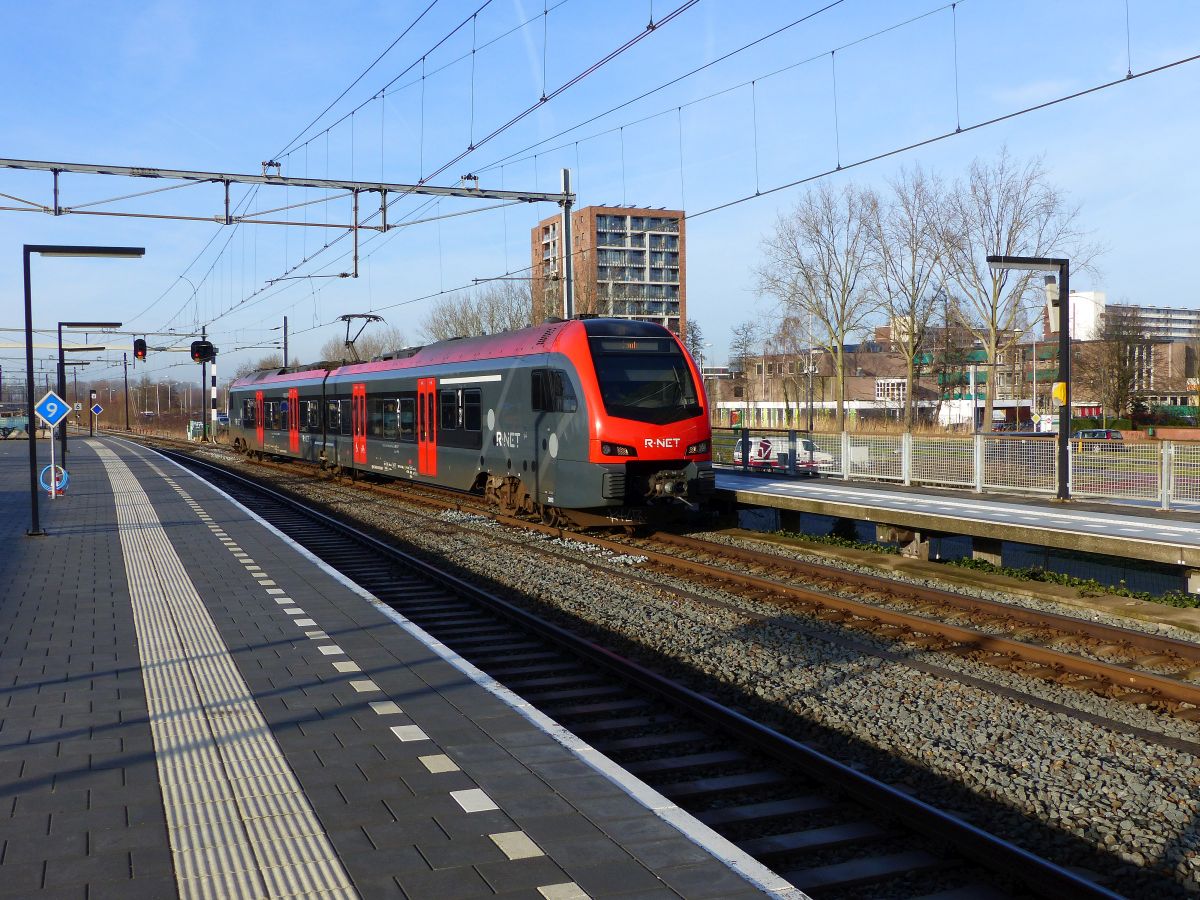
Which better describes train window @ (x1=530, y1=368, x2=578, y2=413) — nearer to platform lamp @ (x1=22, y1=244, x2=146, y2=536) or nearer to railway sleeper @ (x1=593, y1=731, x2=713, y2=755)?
platform lamp @ (x1=22, y1=244, x2=146, y2=536)

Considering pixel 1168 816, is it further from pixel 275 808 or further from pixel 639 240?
pixel 639 240

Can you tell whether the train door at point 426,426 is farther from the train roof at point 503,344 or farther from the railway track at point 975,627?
the railway track at point 975,627

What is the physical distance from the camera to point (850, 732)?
6.84 m

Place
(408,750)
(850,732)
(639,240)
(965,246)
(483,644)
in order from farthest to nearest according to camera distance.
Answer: (639,240), (965,246), (483,644), (850,732), (408,750)

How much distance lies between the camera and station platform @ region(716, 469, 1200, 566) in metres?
11.9

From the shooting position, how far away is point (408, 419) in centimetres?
2262

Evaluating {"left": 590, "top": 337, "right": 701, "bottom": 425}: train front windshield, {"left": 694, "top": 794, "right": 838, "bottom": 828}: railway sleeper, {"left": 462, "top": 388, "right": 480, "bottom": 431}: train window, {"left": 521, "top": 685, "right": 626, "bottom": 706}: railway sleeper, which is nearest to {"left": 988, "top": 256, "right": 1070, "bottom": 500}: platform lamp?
{"left": 590, "top": 337, "right": 701, "bottom": 425}: train front windshield

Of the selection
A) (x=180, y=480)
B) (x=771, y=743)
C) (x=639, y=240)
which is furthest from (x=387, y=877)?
(x=639, y=240)

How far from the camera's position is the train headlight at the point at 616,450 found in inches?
587

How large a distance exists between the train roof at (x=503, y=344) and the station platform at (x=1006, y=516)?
3.94m

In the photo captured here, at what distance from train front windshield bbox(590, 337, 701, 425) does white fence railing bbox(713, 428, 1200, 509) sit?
569 cm

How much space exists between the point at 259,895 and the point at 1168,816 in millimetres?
4517

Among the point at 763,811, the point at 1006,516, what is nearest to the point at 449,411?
the point at 1006,516

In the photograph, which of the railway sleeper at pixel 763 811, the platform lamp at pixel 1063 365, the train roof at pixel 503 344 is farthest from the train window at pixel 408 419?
the railway sleeper at pixel 763 811
